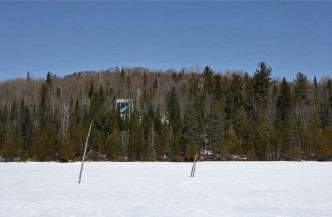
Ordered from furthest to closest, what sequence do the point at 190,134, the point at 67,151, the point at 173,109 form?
the point at 173,109 → the point at 190,134 → the point at 67,151

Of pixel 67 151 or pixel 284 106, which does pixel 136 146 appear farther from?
pixel 284 106

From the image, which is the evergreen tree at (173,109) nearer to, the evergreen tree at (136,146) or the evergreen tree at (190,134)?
the evergreen tree at (190,134)

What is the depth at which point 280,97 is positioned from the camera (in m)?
105

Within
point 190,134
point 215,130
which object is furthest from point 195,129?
point 215,130

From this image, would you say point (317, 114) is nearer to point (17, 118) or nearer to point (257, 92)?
point (257, 92)

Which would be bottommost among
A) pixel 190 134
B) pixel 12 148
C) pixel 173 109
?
pixel 12 148

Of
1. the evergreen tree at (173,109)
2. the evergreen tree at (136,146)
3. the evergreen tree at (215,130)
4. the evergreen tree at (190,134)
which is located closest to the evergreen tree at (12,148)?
the evergreen tree at (136,146)

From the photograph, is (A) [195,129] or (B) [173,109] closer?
(A) [195,129]
